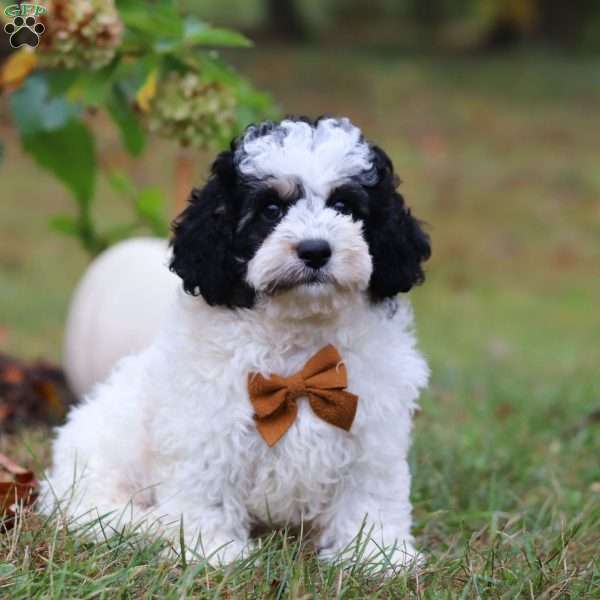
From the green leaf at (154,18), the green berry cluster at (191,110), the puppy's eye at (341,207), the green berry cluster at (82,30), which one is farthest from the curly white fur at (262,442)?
the green leaf at (154,18)

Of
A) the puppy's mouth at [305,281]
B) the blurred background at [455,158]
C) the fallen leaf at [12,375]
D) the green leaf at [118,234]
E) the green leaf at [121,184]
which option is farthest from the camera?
the blurred background at [455,158]

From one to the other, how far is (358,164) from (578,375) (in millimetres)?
4426

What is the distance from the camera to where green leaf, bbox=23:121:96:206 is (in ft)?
16.0

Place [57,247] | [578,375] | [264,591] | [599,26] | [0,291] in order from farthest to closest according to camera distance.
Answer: [599,26] → [57,247] → [0,291] → [578,375] → [264,591]

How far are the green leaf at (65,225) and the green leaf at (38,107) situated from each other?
3.34 feet

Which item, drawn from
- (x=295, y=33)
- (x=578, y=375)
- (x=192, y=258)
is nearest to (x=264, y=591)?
(x=192, y=258)

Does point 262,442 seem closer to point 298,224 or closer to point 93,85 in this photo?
point 298,224

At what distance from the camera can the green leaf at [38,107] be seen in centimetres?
455

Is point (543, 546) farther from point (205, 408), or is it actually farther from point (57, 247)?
point (57, 247)

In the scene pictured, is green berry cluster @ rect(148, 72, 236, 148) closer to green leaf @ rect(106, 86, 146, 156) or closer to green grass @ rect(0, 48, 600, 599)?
green leaf @ rect(106, 86, 146, 156)

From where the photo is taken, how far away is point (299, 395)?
306cm

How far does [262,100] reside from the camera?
190 inches

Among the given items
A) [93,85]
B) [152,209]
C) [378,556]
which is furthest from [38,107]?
[378,556]

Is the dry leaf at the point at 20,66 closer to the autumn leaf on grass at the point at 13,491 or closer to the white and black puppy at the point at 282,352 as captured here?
the white and black puppy at the point at 282,352
